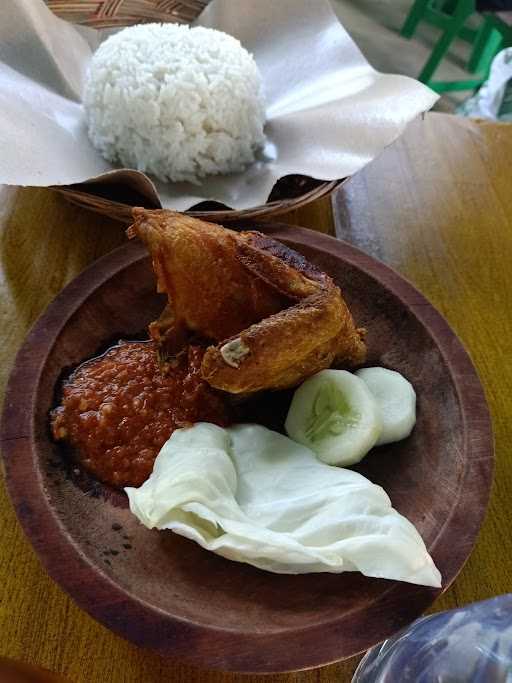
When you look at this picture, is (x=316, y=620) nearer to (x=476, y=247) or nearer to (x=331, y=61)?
(x=476, y=247)

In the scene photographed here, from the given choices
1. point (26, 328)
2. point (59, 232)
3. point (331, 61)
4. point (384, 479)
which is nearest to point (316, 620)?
point (384, 479)

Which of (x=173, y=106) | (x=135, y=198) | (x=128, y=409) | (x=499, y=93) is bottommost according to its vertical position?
(x=128, y=409)

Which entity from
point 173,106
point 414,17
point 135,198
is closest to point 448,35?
point 414,17

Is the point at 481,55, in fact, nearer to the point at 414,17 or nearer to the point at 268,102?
the point at 414,17

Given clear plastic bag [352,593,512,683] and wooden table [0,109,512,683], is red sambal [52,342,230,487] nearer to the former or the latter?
wooden table [0,109,512,683]

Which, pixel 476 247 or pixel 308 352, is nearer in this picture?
pixel 308 352

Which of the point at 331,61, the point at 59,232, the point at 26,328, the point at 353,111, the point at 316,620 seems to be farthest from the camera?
the point at 331,61
